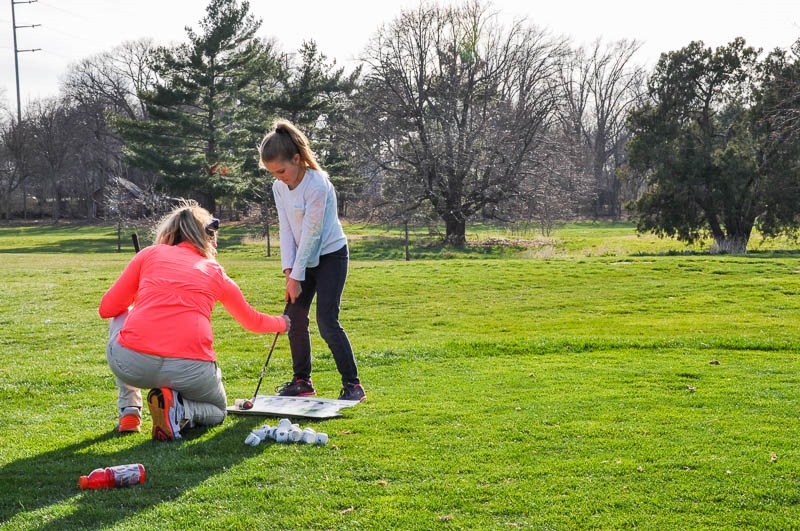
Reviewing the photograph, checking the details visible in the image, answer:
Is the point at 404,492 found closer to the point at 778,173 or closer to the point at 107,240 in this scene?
the point at 778,173

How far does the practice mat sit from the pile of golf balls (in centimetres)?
44

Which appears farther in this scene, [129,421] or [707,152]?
[707,152]

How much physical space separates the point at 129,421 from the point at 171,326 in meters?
0.87

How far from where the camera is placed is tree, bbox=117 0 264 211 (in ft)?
132

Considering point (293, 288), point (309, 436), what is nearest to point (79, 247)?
point (293, 288)

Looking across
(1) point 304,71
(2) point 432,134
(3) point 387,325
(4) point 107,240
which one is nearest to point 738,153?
(2) point 432,134

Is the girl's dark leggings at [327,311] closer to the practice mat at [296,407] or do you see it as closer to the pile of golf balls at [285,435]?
the practice mat at [296,407]

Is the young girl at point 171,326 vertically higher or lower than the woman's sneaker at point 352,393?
higher

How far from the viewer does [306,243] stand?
225 inches

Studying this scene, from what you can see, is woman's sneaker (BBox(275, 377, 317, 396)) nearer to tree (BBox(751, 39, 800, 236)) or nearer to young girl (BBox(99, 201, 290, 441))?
young girl (BBox(99, 201, 290, 441))

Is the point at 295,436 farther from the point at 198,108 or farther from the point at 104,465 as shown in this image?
the point at 198,108

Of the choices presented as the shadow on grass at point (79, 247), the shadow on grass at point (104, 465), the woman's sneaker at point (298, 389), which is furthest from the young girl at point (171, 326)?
the shadow on grass at point (79, 247)

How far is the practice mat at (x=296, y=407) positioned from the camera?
5.48 metres

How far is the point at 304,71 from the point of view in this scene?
45.7 meters
